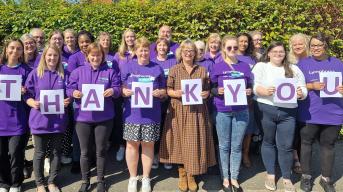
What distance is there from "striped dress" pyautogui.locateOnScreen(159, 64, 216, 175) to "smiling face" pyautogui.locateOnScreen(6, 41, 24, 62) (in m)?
2.20

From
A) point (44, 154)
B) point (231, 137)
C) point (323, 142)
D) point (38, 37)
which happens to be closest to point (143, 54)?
point (231, 137)

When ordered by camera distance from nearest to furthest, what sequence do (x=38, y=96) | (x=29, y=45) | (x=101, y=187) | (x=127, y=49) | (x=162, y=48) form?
(x=38, y=96) → (x=101, y=187) → (x=29, y=45) → (x=162, y=48) → (x=127, y=49)

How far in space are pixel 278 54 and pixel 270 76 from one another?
1.11ft

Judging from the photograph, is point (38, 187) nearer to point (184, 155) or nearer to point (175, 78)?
point (184, 155)

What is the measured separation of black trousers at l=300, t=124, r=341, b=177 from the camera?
531 cm

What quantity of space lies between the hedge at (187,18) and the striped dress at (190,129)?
2904mm

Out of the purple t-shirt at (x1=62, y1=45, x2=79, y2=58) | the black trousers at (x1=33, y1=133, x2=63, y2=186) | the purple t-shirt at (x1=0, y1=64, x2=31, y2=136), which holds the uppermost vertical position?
the purple t-shirt at (x1=62, y1=45, x2=79, y2=58)

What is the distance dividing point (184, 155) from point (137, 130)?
795mm

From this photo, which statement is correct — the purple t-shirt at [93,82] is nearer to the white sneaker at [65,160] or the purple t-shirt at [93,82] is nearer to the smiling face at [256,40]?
the white sneaker at [65,160]

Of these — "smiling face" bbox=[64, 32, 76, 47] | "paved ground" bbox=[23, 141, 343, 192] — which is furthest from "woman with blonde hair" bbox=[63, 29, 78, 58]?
"paved ground" bbox=[23, 141, 343, 192]

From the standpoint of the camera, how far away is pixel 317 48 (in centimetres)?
525

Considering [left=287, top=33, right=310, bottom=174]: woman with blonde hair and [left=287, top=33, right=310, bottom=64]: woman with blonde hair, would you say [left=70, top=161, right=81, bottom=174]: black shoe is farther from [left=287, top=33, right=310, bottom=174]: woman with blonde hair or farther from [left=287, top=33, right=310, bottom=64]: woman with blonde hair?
[left=287, top=33, right=310, bottom=64]: woman with blonde hair

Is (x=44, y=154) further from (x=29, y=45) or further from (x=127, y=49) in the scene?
(x=127, y=49)

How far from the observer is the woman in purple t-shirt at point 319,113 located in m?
5.24
